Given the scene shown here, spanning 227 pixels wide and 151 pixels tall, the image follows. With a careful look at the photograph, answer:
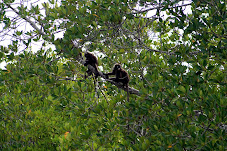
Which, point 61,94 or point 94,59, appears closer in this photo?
point 61,94

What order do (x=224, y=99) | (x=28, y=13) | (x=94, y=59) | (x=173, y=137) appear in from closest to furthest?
1. (x=224, y=99)
2. (x=173, y=137)
3. (x=28, y=13)
4. (x=94, y=59)

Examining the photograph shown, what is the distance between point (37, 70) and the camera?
5324 mm

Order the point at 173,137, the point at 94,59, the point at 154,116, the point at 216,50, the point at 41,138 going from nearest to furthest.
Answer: the point at 173,137
the point at 216,50
the point at 154,116
the point at 94,59
the point at 41,138

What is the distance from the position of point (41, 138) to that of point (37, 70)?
4.42 metres

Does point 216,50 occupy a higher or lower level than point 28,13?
lower

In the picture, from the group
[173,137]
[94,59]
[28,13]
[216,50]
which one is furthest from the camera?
[94,59]

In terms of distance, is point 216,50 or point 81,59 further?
point 81,59

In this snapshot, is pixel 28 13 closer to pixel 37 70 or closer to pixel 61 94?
pixel 37 70

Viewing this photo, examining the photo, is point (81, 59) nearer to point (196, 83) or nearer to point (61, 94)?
point (61, 94)

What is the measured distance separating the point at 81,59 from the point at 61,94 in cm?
92

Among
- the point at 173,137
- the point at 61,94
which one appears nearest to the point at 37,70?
the point at 61,94

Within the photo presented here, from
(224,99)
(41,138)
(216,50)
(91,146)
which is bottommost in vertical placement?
(41,138)

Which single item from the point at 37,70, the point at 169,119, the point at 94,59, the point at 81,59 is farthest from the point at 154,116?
the point at 94,59

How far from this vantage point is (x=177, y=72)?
4.70 meters
